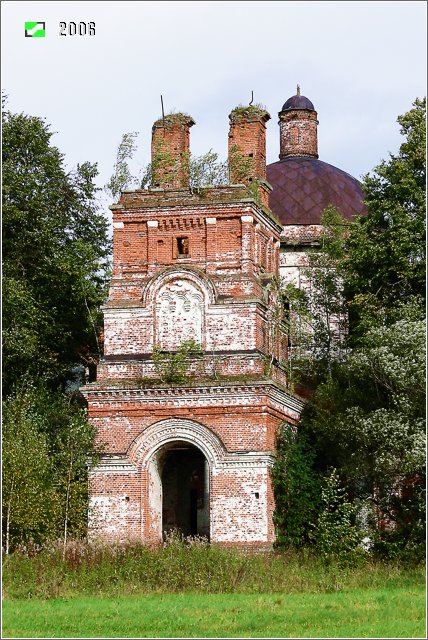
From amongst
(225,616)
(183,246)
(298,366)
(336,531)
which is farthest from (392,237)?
(225,616)

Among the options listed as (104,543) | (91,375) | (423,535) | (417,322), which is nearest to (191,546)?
(104,543)

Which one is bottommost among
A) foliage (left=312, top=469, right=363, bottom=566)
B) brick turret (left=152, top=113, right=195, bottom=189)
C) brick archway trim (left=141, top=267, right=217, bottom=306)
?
foliage (left=312, top=469, right=363, bottom=566)

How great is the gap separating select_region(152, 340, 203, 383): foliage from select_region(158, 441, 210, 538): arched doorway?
3247 mm

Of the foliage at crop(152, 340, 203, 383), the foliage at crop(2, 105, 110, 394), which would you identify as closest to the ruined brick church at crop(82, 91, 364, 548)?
the foliage at crop(152, 340, 203, 383)

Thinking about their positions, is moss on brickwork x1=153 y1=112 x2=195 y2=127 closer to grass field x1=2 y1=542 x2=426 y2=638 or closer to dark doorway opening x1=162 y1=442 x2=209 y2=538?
dark doorway opening x1=162 y1=442 x2=209 y2=538

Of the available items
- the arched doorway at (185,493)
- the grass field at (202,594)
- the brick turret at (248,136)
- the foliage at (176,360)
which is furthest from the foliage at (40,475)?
the brick turret at (248,136)

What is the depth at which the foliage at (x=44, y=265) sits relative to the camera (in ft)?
111

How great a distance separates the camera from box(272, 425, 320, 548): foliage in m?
28.9

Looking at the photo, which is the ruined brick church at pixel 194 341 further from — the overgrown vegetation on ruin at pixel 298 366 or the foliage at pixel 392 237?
the foliage at pixel 392 237

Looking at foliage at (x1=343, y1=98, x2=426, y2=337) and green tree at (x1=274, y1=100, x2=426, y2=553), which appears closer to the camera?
green tree at (x1=274, y1=100, x2=426, y2=553)

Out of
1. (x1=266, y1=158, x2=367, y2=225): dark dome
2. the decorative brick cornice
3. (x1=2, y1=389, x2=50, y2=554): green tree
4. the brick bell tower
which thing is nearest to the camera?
(x1=2, y1=389, x2=50, y2=554): green tree

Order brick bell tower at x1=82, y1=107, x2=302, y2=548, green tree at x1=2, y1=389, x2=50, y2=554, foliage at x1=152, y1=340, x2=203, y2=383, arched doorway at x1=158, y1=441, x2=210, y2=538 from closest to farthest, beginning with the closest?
green tree at x1=2, y1=389, x2=50, y2=554 < brick bell tower at x1=82, y1=107, x2=302, y2=548 < foliage at x1=152, y1=340, x2=203, y2=383 < arched doorway at x1=158, y1=441, x2=210, y2=538

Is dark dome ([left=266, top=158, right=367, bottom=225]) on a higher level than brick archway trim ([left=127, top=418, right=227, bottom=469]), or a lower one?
higher

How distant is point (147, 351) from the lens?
1192 inches
